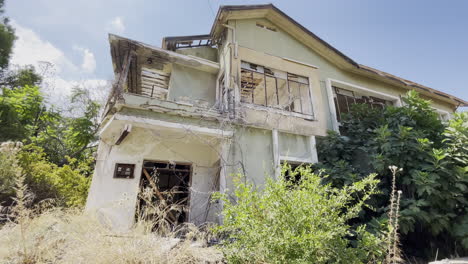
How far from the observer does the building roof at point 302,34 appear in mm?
8133

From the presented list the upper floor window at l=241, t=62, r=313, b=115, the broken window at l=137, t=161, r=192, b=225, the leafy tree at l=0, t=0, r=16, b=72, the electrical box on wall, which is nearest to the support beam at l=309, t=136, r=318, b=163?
the upper floor window at l=241, t=62, r=313, b=115

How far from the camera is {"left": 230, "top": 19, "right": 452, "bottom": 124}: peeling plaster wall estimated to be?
8.40m

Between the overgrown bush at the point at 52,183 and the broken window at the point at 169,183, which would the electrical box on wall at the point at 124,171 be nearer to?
the broken window at the point at 169,183

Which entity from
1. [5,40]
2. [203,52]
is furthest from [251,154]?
[5,40]

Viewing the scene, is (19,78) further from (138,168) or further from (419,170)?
(419,170)

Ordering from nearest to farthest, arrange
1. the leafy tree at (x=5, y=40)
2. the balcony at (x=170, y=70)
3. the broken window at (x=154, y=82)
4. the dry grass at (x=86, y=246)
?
1. the dry grass at (x=86, y=246)
2. the balcony at (x=170, y=70)
3. the broken window at (x=154, y=82)
4. the leafy tree at (x=5, y=40)

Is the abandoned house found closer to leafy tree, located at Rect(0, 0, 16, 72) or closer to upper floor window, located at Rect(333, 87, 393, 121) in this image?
upper floor window, located at Rect(333, 87, 393, 121)

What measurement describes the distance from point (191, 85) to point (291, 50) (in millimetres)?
4518

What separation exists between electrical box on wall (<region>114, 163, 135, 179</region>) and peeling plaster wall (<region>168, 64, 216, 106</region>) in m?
2.76

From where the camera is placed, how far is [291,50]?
919 centimetres

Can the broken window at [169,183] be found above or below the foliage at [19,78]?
below

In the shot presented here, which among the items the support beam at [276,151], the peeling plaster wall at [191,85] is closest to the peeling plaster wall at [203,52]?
the peeling plaster wall at [191,85]

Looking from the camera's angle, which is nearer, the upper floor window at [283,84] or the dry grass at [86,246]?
the dry grass at [86,246]

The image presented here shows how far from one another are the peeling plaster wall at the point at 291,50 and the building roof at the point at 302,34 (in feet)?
0.67
